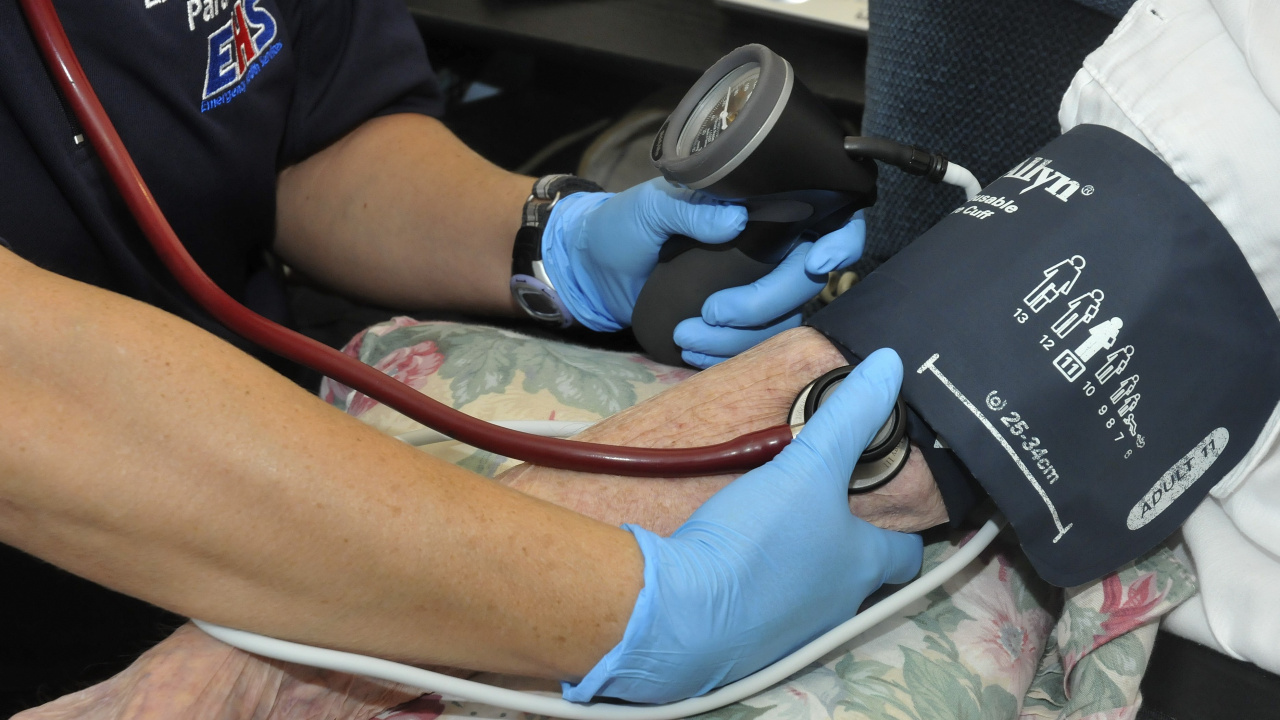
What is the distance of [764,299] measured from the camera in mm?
823

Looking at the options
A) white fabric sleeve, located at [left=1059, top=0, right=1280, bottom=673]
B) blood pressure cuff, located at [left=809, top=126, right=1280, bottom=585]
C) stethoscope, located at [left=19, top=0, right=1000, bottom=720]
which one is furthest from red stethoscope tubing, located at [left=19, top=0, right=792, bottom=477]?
white fabric sleeve, located at [left=1059, top=0, right=1280, bottom=673]

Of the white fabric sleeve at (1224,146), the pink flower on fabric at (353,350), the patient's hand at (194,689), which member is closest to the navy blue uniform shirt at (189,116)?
the pink flower on fabric at (353,350)

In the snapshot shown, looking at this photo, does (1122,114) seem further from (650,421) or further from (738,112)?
(650,421)

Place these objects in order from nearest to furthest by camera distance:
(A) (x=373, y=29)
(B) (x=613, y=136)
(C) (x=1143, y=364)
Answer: (C) (x=1143, y=364) → (A) (x=373, y=29) → (B) (x=613, y=136)

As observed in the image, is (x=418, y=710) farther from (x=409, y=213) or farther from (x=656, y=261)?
(x=409, y=213)

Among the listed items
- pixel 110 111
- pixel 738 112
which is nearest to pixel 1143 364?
pixel 738 112

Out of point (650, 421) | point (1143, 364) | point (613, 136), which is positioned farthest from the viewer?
point (613, 136)

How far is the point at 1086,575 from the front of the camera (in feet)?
2.11

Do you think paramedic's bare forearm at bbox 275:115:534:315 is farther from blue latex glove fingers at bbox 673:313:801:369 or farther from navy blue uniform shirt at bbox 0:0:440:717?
blue latex glove fingers at bbox 673:313:801:369

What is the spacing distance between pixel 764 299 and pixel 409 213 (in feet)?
1.64

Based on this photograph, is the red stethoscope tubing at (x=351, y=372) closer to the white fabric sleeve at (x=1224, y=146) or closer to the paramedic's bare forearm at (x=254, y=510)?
the paramedic's bare forearm at (x=254, y=510)

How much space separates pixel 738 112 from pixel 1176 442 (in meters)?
0.42

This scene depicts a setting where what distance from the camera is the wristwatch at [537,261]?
1014mm

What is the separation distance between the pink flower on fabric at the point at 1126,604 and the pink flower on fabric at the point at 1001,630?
6 cm
